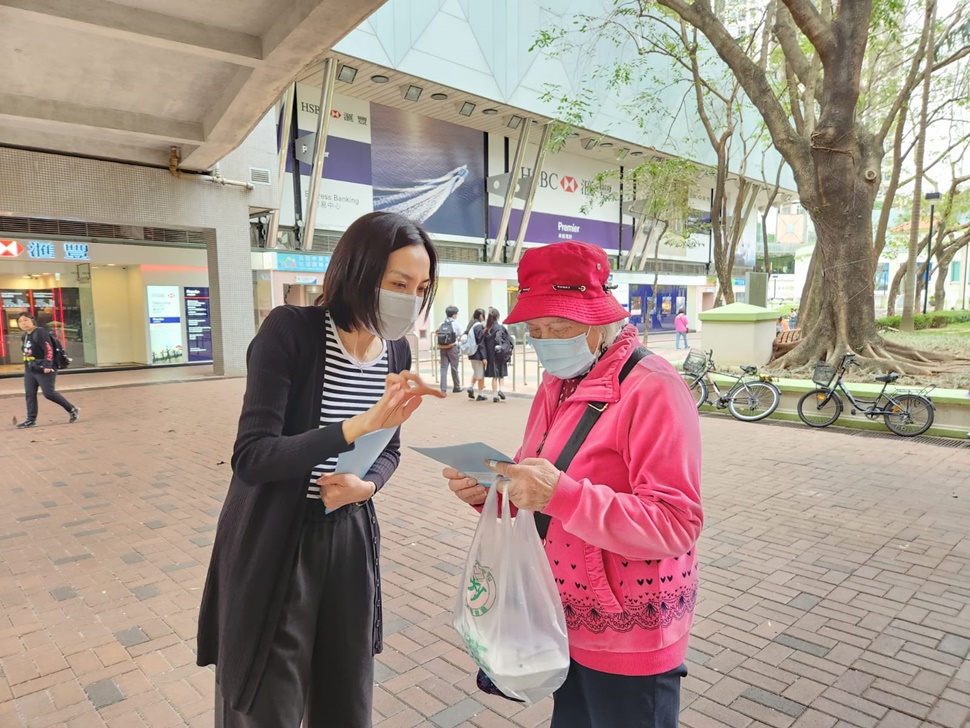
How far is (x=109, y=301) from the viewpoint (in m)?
17.7

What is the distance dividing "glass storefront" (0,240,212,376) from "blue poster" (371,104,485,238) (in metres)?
7.22

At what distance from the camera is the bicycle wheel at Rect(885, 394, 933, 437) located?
8094 millimetres

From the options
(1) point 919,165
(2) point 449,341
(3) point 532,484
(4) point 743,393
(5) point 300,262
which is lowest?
(4) point 743,393

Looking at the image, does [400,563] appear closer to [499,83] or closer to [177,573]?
[177,573]

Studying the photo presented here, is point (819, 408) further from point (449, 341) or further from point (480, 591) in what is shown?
point (480, 591)

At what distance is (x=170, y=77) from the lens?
849cm

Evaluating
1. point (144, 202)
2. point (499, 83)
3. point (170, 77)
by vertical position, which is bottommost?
point (144, 202)

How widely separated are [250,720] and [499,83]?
22571 millimetres

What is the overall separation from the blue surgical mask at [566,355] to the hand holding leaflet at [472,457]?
0.29m

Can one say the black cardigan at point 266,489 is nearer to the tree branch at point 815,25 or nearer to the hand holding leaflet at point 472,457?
the hand holding leaflet at point 472,457

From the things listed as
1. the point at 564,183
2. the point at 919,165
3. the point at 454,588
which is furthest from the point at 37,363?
the point at 564,183

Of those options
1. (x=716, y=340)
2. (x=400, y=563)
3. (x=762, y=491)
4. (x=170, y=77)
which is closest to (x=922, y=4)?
(x=716, y=340)

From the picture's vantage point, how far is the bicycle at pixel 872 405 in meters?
8.15

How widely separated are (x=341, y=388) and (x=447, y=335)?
10548 mm
